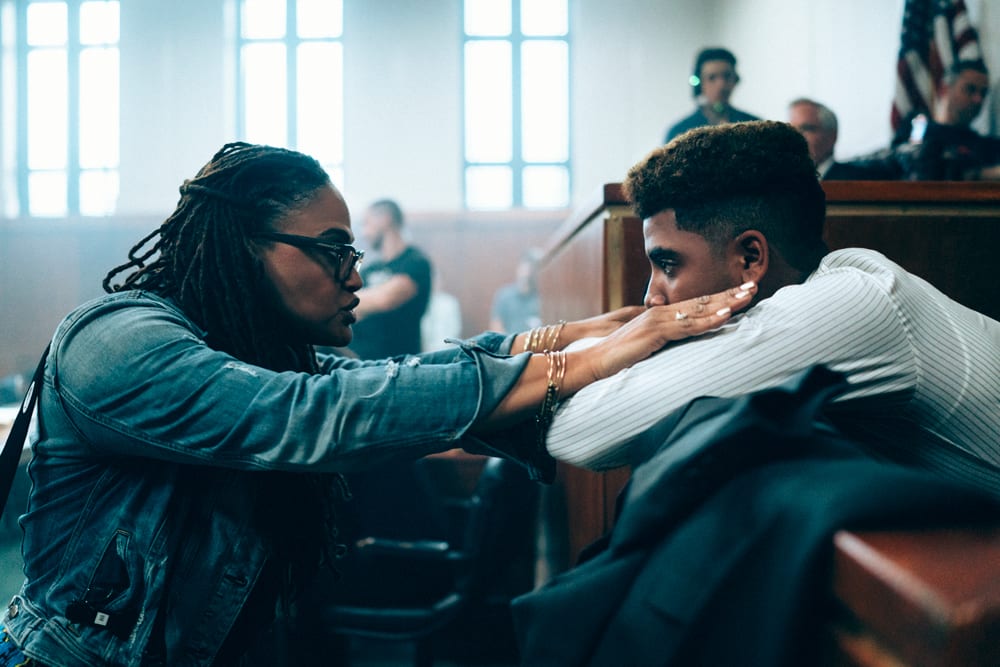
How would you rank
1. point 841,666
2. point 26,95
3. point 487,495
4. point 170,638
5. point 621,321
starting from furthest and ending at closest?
point 26,95 → point 487,495 → point 621,321 → point 170,638 → point 841,666

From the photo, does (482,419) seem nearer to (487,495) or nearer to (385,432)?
(385,432)

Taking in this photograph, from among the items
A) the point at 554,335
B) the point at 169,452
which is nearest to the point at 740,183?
the point at 554,335

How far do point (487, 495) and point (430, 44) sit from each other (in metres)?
7.52

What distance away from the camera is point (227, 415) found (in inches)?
33.3

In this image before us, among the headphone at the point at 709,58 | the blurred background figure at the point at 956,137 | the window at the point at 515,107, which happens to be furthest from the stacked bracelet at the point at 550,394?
the window at the point at 515,107

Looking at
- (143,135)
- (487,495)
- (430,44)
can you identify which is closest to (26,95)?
(143,135)

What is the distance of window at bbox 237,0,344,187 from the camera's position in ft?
28.8

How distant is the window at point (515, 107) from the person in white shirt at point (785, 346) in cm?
779

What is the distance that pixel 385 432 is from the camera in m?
0.85

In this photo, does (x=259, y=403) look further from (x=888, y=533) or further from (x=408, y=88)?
(x=408, y=88)

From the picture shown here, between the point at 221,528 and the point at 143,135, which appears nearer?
the point at 221,528

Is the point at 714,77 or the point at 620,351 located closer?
the point at 620,351

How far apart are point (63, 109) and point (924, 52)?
29.4ft

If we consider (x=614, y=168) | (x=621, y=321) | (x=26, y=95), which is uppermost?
(x=26, y=95)
